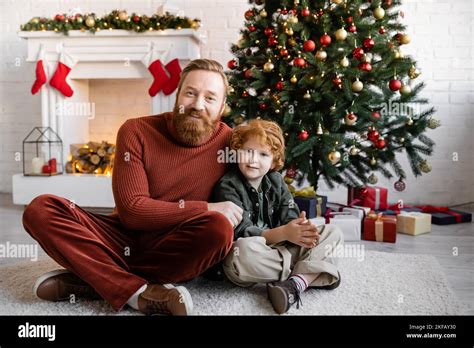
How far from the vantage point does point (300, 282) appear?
1.86 m

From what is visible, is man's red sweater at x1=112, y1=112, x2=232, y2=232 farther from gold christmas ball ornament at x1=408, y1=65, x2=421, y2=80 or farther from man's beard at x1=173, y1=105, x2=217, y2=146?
gold christmas ball ornament at x1=408, y1=65, x2=421, y2=80

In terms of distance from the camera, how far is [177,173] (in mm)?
1910

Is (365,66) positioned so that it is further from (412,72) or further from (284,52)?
(284,52)

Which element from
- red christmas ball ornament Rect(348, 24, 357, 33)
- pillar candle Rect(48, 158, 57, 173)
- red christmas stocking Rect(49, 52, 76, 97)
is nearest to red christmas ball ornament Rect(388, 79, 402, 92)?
red christmas ball ornament Rect(348, 24, 357, 33)

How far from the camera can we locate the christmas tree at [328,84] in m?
2.83

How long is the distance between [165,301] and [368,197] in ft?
7.14

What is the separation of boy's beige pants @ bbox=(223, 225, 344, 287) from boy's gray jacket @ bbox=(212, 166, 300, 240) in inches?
3.7

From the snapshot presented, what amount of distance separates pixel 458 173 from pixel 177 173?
9.57 ft

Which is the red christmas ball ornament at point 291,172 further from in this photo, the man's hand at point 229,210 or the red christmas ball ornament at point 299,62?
the man's hand at point 229,210

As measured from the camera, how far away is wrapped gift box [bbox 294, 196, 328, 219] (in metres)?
2.95

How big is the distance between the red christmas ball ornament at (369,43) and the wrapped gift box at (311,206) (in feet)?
3.09

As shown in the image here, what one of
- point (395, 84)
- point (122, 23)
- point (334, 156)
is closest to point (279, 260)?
point (334, 156)
